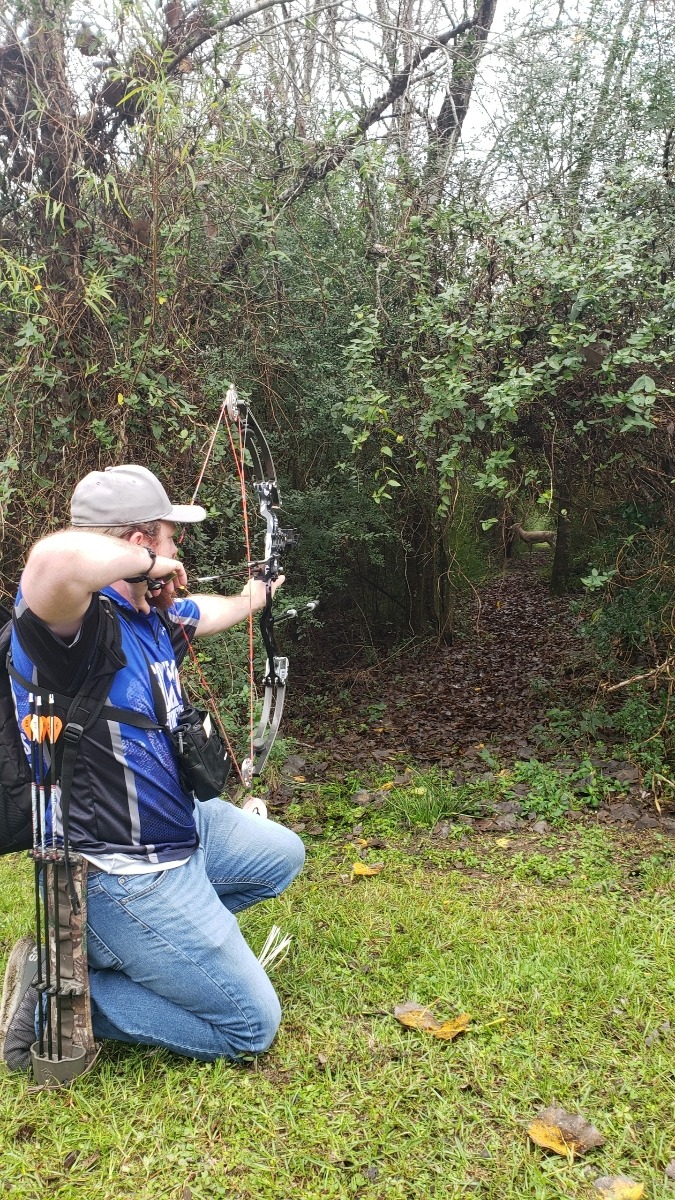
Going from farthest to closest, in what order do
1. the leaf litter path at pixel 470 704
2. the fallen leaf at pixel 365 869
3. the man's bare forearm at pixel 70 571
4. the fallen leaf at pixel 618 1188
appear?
the leaf litter path at pixel 470 704
the fallen leaf at pixel 365 869
the man's bare forearm at pixel 70 571
the fallen leaf at pixel 618 1188

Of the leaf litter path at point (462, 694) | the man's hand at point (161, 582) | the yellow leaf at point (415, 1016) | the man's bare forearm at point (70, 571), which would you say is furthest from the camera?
the leaf litter path at point (462, 694)

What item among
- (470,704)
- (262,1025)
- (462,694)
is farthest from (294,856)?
(462,694)

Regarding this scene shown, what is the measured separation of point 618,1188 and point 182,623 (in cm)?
188

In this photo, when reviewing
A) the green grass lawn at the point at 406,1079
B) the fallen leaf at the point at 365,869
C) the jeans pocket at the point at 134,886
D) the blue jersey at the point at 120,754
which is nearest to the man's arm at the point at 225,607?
the blue jersey at the point at 120,754

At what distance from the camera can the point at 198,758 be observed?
7.91 ft

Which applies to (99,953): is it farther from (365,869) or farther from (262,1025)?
(365,869)

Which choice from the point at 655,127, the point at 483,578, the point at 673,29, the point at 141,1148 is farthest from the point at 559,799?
the point at 483,578

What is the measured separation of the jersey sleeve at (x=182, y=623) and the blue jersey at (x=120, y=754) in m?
0.22

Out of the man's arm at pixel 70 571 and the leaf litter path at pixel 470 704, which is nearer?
the man's arm at pixel 70 571

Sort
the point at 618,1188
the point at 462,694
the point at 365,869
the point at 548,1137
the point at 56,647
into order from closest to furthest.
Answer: the point at 618,1188 < the point at 548,1137 < the point at 56,647 < the point at 365,869 < the point at 462,694

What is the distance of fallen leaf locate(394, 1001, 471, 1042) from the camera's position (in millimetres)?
2482

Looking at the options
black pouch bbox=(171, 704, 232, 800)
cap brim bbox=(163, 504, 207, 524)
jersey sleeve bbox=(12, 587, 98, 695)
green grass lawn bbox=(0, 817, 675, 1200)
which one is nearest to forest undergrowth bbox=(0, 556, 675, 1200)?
green grass lawn bbox=(0, 817, 675, 1200)

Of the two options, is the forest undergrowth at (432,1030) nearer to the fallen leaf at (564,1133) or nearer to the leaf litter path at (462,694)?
the fallen leaf at (564,1133)

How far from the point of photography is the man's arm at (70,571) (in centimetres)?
203
